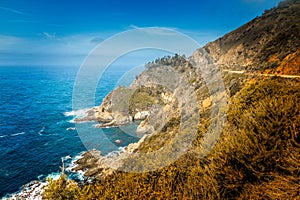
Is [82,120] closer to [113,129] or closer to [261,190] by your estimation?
[113,129]

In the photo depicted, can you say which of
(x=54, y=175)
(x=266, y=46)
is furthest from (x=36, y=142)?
(x=266, y=46)

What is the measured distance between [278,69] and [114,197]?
26266mm

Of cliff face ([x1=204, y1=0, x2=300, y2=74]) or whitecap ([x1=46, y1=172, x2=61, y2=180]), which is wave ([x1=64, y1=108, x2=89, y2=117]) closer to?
whitecap ([x1=46, y1=172, x2=61, y2=180])

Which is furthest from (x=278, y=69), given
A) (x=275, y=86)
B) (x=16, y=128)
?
(x=16, y=128)

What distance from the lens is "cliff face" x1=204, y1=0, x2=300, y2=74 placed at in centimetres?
2924

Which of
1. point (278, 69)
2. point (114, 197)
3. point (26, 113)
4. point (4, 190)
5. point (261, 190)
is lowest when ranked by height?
point (4, 190)

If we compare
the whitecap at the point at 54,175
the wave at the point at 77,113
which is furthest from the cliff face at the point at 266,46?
the wave at the point at 77,113

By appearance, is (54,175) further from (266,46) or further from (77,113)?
(266,46)

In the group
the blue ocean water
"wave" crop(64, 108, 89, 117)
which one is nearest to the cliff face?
the blue ocean water

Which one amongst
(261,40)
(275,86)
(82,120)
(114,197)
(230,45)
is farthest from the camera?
(230,45)

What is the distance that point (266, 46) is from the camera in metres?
43.8

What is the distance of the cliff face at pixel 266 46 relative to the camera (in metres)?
29.2

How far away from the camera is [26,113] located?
224 ft

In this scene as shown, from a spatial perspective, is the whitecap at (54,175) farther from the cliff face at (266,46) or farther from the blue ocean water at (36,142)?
the cliff face at (266,46)
